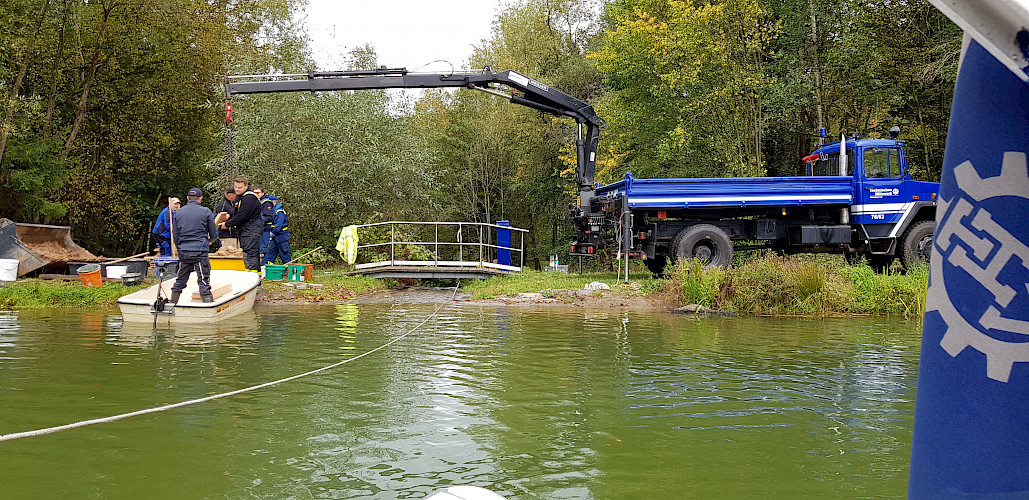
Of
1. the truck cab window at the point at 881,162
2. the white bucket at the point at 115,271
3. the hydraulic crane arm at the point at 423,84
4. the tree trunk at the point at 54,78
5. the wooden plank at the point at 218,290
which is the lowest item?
the wooden plank at the point at 218,290

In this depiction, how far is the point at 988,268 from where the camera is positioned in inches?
57.7

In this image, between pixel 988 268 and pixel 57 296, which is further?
pixel 57 296

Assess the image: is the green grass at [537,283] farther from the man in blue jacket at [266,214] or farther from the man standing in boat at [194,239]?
the man standing in boat at [194,239]

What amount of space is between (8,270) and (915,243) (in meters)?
19.1

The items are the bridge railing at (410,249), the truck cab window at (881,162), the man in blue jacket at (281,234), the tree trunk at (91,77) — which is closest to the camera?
the truck cab window at (881,162)

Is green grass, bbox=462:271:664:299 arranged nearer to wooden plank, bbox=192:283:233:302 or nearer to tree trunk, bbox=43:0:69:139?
wooden plank, bbox=192:283:233:302

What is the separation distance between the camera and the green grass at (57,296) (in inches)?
567

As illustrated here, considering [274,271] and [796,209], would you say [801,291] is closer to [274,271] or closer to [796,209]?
[796,209]

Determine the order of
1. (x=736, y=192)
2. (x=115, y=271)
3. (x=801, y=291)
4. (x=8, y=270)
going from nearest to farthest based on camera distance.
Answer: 1. (x=801, y=291)
2. (x=115, y=271)
3. (x=8, y=270)
4. (x=736, y=192)

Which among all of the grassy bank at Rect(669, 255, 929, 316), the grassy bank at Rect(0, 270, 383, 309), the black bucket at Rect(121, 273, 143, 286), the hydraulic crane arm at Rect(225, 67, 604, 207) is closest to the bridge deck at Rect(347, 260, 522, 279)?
the grassy bank at Rect(0, 270, 383, 309)

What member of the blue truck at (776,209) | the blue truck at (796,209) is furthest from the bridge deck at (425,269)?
the blue truck at (796,209)

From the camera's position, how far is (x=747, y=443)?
201 inches

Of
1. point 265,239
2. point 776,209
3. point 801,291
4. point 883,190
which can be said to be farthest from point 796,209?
point 265,239

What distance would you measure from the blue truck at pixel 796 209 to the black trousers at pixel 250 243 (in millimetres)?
7404
